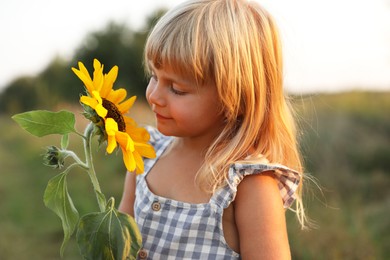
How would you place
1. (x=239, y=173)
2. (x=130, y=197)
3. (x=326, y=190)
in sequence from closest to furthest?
(x=239, y=173), (x=130, y=197), (x=326, y=190)

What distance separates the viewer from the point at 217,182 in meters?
1.69

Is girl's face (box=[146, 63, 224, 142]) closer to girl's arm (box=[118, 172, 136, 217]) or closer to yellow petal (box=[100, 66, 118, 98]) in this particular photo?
yellow petal (box=[100, 66, 118, 98])

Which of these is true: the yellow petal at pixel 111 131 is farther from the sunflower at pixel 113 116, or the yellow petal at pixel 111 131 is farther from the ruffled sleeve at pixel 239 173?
the ruffled sleeve at pixel 239 173

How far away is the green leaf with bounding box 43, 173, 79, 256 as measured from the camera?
4.97 ft

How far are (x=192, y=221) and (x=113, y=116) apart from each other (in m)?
0.36

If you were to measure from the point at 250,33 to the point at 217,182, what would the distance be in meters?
0.40

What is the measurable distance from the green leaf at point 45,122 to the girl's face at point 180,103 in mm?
245

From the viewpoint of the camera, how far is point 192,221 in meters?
1.73

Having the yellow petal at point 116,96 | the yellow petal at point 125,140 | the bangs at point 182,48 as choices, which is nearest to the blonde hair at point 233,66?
the bangs at point 182,48

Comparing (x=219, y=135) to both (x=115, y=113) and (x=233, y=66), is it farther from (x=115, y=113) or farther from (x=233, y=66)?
(x=115, y=113)

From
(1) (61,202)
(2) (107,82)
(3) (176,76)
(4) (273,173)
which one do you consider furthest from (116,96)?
(4) (273,173)

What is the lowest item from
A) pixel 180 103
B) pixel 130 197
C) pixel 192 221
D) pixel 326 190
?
pixel 326 190

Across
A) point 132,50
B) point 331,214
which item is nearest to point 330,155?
point 331,214

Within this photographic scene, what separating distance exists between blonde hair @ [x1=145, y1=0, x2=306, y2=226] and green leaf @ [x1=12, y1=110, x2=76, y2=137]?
296 millimetres
